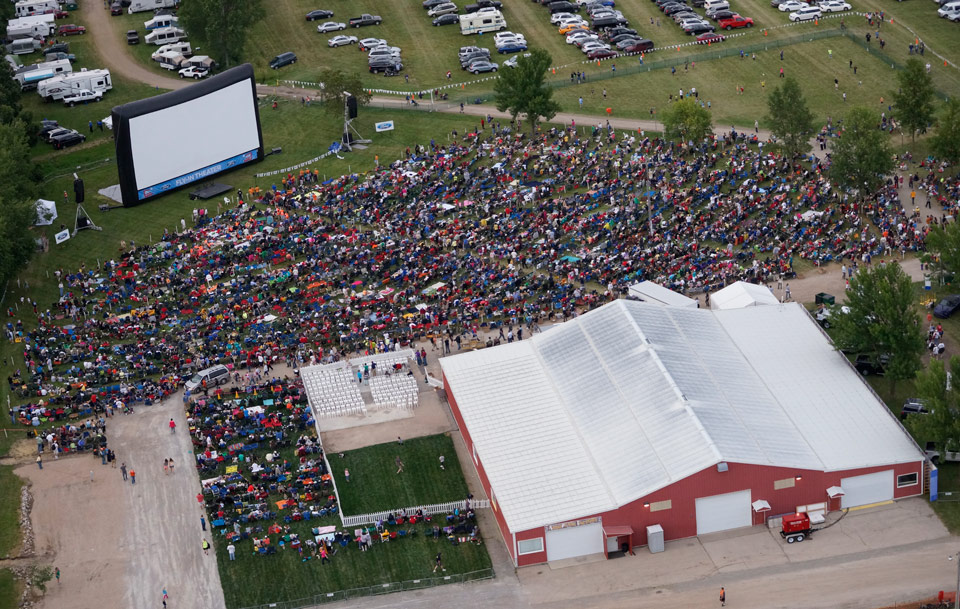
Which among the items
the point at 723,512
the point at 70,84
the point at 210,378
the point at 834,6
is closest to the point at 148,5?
the point at 70,84

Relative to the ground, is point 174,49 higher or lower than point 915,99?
lower

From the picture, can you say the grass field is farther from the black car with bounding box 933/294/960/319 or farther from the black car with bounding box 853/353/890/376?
the black car with bounding box 933/294/960/319

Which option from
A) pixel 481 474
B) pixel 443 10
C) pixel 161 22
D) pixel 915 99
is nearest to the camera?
pixel 481 474

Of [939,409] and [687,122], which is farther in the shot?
[687,122]

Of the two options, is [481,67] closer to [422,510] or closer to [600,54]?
[600,54]

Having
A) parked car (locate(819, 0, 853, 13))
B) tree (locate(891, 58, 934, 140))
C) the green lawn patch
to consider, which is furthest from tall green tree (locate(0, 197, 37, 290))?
parked car (locate(819, 0, 853, 13))

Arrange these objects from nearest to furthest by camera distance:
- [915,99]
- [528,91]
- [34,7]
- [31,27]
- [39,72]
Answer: [915,99] → [528,91] → [39,72] → [31,27] → [34,7]

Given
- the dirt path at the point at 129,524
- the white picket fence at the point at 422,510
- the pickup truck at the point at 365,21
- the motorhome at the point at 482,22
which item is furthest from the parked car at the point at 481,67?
the white picket fence at the point at 422,510
